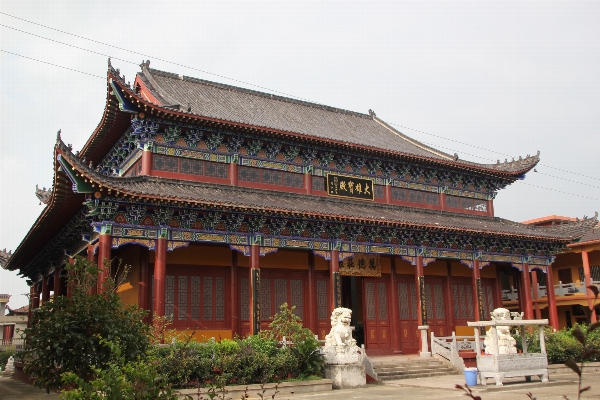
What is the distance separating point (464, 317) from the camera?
25.5m

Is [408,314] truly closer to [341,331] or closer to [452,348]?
[452,348]

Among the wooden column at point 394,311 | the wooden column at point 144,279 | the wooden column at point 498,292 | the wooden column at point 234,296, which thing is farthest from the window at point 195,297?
the wooden column at point 498,292

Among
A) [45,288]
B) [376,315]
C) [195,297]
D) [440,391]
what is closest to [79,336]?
[440,391]

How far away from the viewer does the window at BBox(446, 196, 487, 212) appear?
88.0ft

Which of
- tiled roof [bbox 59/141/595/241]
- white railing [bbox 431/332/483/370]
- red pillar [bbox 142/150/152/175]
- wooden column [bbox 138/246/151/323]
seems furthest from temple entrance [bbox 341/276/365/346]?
red pillar [bbox 142/150/152/175]

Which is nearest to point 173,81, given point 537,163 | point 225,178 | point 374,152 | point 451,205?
point 225,178

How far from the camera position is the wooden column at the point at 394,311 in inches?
909

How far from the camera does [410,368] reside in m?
19.6

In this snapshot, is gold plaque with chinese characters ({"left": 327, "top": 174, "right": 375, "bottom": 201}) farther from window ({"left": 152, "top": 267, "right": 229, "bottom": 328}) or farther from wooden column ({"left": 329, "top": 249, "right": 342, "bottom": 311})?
window ({"left": 152, "top": 267, "right": 229, "bottom": 328})

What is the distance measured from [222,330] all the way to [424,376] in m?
6.76

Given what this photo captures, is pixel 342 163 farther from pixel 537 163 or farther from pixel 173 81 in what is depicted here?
pixel 537 163

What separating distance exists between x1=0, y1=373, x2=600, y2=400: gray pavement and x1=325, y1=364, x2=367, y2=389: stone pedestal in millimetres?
349

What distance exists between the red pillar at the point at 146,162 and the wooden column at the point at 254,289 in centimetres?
424

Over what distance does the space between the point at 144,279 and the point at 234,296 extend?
9.99ft
